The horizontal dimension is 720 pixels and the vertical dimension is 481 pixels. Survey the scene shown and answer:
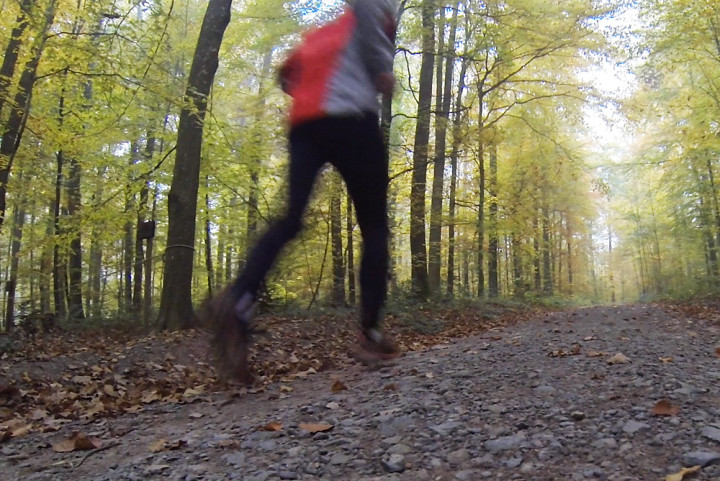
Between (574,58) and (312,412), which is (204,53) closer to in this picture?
(312,412)

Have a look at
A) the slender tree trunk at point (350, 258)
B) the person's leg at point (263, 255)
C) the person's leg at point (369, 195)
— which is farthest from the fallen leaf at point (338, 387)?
the slender tree trunk at point (350, 258)

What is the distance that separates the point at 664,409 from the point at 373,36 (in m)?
2.06

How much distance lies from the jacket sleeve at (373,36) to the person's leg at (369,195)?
0.25 metres

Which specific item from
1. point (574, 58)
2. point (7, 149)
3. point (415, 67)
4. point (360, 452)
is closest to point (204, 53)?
point (7, 149)

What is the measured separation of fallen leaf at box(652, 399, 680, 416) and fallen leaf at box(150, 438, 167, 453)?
2.13 meters

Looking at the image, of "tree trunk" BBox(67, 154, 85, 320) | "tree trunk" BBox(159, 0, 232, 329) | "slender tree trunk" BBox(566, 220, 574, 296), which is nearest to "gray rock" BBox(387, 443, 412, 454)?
"tree trunk" BBox(159, 0, 232, 329)

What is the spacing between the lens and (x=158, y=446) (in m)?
2.40

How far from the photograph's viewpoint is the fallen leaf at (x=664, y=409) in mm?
2070

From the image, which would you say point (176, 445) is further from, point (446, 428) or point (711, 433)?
point (711, 433)

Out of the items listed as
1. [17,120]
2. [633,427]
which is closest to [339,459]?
[633,427]

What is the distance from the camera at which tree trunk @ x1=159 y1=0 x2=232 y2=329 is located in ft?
22.0

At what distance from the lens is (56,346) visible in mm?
7273

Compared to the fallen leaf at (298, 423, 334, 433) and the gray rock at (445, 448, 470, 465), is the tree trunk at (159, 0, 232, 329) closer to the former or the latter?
the fallen leaf at (298, 423, 334, 433)

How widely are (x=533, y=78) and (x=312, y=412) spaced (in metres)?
14.7
